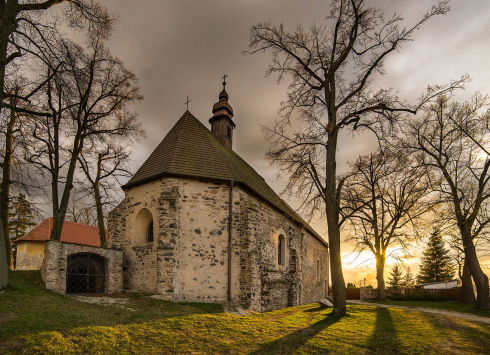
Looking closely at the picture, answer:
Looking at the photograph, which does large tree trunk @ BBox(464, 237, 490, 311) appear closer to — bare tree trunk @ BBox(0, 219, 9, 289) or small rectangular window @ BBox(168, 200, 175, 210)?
small rectangular window @ BBox(168, 200, 175, 210)

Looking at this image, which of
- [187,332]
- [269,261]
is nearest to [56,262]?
[187,332]

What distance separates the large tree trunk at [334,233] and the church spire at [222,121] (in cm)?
1119

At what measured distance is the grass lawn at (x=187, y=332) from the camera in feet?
18.4

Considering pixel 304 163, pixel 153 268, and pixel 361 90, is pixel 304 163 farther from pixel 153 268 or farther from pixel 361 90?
pixel 153 268

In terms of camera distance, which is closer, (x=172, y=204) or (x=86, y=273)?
(x=86, y=273)

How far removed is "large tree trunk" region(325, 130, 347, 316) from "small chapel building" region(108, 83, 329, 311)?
319cm

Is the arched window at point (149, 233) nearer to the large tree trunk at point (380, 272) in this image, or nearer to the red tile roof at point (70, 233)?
the red tile roof at point (70, 233)

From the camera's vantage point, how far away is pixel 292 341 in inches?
279

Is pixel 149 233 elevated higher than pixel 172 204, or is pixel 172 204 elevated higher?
pixel 172 204

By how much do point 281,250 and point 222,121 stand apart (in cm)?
1027

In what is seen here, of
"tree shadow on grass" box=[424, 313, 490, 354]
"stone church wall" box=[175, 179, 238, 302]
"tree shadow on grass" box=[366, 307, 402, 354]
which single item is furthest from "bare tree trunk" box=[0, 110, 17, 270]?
"tree shadow on grass" box=[424, 313, 490, 354]

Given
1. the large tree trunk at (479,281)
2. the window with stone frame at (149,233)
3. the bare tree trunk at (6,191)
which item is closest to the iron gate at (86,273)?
the window with stone frame at (149,233)

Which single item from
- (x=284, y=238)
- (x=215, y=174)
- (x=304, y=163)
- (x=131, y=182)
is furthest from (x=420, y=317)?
(x=131, y=182)

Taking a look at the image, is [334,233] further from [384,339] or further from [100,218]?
[100,218]
